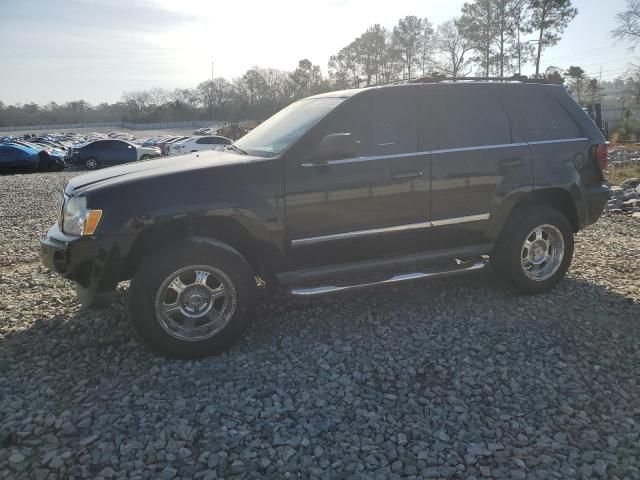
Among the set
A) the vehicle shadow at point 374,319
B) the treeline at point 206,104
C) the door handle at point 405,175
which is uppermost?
the treeline at point 206,104

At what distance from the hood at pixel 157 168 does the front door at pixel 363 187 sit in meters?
0.44

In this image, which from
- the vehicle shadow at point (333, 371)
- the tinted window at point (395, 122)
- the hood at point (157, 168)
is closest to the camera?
the vehicle shadow at point (333, 371)

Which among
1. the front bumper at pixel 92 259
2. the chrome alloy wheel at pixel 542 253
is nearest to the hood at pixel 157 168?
the front bumper at pixel 92 259

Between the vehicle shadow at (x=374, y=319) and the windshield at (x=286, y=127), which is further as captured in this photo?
the windshield at (x=286, y=127)

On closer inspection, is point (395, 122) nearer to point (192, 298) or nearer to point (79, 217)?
point (192, 298)

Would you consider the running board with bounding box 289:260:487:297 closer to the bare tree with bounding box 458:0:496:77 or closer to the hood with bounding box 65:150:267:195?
the hood with bounding box 65:150:267:195

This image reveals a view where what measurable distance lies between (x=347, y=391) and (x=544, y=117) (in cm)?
329

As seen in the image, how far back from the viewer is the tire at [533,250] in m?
4.70

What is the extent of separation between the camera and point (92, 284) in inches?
141

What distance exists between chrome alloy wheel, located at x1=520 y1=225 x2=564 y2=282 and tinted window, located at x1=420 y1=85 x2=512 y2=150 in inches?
37.1

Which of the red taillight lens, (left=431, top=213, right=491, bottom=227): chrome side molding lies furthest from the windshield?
the red taillight lens

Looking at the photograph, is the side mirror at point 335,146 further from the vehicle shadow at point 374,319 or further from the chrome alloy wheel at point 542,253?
the chrome alloy wheel at point 542,253

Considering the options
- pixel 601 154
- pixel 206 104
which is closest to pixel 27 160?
pixel 601 154

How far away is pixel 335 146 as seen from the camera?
150 inches
